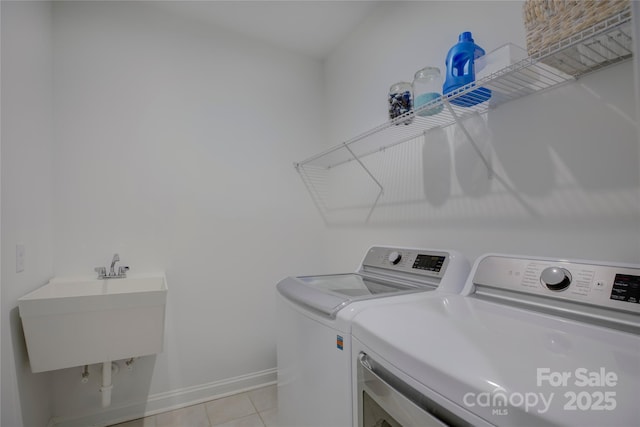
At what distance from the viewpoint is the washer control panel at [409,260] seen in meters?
1.39

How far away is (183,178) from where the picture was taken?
7.11 ft

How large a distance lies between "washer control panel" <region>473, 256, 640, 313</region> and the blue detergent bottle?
0.65 m

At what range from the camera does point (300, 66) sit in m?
2.67

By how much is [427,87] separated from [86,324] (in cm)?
204

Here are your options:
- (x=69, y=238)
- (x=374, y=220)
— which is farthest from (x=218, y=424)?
(x=374, y=220)

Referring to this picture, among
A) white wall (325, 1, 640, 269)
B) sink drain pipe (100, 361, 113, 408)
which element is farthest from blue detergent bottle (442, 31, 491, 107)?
sink drain pipe (100, 361, 113, 408)

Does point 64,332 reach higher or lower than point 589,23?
lower

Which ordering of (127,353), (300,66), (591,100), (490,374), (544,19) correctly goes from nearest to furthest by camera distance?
(490,374) → (544,19) → (591,100) → (127,353) → (300,66)

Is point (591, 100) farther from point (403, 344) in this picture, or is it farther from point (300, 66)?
point (300, 66)

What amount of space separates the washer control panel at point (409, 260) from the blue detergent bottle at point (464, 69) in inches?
26.6

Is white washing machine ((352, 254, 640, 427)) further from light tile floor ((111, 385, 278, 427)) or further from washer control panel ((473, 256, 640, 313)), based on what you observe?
light tile floor ((111, 385, 278, 427))

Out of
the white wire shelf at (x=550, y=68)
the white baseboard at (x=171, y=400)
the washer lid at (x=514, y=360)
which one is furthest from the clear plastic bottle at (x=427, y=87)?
the white baseboard at (x=171, y=400)

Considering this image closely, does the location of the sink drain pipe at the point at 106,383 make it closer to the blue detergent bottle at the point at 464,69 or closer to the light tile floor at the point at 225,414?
the light tile floor at the point at 225,414

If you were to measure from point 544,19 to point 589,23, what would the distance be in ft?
0.45
